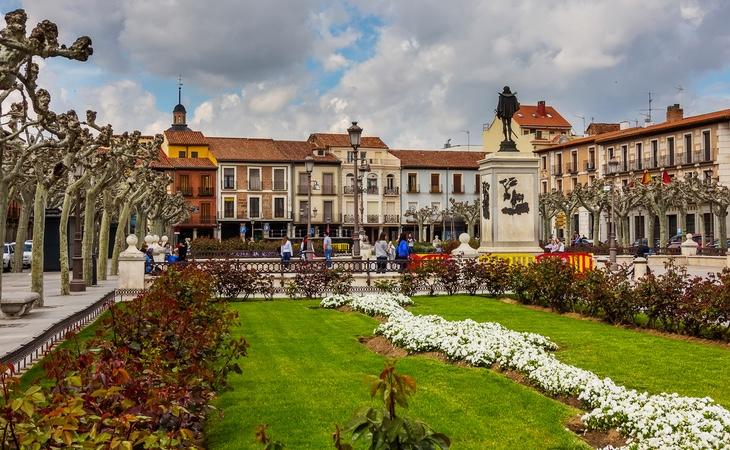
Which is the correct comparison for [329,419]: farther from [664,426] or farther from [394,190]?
[394,190]

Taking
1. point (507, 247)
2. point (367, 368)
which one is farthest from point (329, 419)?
point (507, 247)

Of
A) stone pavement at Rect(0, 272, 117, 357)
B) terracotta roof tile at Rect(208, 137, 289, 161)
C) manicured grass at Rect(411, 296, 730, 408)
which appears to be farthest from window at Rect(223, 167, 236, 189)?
manicured grass at Rect(411, 296, 730, 408)

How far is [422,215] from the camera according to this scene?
257 feet

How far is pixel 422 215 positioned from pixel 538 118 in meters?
20.6

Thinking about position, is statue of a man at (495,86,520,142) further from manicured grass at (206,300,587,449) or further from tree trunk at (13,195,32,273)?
tree trunk at (13,195,32,273)

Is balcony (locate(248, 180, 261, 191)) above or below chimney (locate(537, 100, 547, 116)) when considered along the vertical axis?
below

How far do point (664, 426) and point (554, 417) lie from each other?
1256 mm

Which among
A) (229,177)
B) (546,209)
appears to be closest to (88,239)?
(546,209)

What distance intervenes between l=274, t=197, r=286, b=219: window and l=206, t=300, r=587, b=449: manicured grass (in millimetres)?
68283

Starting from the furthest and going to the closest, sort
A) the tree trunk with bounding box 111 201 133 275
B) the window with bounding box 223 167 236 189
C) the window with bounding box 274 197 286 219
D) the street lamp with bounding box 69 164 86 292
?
the window with bounding box 274 197 286 219, the window with bounding box 223 167 236 189, the tree trunk with bounding box 111 201 133 275, the street lamp with bounding box 69 164 86 292

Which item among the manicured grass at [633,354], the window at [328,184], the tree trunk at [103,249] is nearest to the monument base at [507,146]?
the manicured grass at [633,354]

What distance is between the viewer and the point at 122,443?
3529 millimetres

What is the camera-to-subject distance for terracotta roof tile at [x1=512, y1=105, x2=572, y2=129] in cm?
8888

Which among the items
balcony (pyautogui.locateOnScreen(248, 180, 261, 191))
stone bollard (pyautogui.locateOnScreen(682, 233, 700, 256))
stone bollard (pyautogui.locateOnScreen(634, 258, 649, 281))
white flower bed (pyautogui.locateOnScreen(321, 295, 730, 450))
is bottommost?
white flower bed (pyautogui.locateOnScreen(321, 295, 730, 450))
